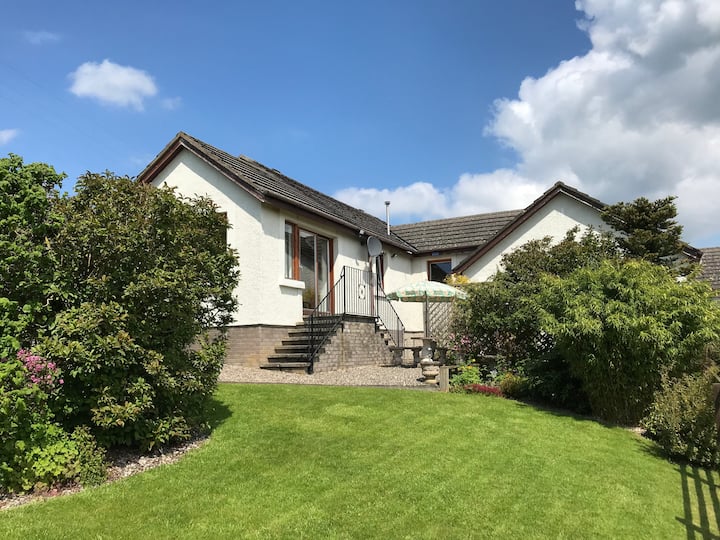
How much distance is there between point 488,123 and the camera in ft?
49.8

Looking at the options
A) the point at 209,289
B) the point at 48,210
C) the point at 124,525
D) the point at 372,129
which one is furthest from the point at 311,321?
the point at 124,525

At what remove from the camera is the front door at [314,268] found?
613 inches

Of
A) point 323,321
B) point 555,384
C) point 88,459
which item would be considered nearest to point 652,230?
point 555,384

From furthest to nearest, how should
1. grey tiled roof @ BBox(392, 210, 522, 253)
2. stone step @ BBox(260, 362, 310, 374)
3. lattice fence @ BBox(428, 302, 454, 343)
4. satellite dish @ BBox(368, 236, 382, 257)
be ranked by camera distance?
grey tiled roof @ BBox(392, 210, 522, 253) → lattice fence @ BBox(428, 302, 454, 343) → satellite dish @ BBox(368, 236, 382, 257) → stone step @ BBox(260, 362, 310, 374)

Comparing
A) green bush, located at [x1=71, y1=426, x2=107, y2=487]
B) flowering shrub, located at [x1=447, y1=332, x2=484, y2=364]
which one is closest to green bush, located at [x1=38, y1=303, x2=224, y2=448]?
green bush, located at [x1=71, y1=426, x2=107, y2=487]

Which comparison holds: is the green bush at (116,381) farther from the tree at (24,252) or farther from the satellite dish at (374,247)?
the satellite dish at (374,247)

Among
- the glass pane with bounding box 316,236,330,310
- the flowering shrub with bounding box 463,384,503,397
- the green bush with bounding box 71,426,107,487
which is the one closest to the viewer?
the green bush with bounding box 71,426,107,487

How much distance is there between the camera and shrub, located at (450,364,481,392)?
10594 millimetres

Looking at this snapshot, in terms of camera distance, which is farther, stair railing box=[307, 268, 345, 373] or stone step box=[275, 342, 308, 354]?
stone step box=[275, 342, 308, 354]

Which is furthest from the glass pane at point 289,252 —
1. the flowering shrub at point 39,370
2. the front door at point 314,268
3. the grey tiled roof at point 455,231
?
the flowering shrub at point 39,370

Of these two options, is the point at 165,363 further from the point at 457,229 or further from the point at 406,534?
the point at 457,229

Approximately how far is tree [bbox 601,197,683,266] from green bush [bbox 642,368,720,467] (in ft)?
22.2

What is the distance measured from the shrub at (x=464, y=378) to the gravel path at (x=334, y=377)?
0.68m

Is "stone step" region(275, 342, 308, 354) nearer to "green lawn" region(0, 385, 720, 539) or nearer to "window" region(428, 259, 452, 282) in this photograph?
"green lawn" region(0, 385, 720, 539)
